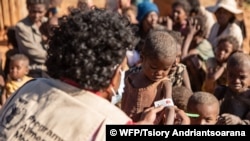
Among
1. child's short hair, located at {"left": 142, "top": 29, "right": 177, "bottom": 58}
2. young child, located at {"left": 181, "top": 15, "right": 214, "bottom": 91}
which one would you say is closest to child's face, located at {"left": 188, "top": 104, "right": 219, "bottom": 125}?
child's short hair, located at {"left": 142, "top": 29, "right": 177, "bottom": 58}

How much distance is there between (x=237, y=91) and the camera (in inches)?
163

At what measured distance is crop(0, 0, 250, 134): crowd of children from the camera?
2.50 m

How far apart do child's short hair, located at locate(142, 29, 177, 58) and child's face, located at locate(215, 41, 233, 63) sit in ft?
5.61

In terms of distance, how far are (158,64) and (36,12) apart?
2.77m

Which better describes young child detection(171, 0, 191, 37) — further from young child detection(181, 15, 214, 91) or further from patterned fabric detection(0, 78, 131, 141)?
patterned fabric detection(0, 78, 131, 141)

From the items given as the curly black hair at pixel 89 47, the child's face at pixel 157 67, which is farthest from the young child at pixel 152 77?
the curly black hair at pixel 89 47

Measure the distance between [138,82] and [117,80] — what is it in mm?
1039

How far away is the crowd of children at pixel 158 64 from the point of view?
2496 mm

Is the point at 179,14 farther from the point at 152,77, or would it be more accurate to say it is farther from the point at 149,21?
the point at 152,77

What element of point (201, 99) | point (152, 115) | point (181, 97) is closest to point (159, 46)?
point (201, 99)

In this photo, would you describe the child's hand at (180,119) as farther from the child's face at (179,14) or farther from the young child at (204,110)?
the child's face at (179,14)

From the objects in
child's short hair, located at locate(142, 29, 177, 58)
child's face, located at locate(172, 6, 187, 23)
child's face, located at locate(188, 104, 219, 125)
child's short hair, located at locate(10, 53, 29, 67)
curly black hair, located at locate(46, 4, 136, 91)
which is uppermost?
curly black hair, located at locate(46, 4, 136, 91)

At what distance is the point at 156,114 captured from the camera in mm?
2906

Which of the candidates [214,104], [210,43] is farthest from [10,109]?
[210,43]
